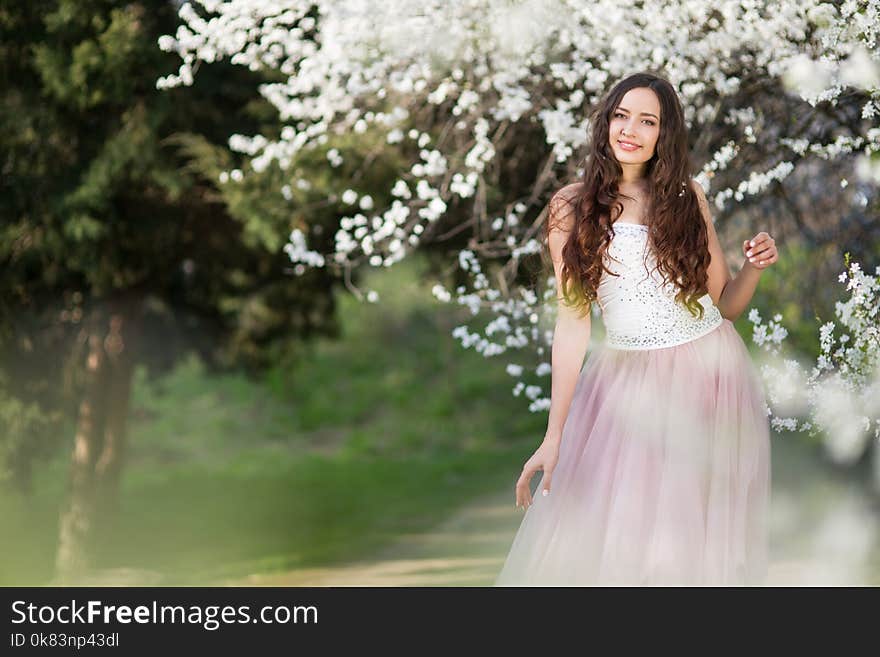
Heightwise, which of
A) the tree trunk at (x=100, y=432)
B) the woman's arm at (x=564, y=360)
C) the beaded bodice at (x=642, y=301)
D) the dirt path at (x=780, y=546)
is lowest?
the woman's arm at (x=564, y=360)

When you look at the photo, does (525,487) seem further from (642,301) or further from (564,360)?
(642,301)

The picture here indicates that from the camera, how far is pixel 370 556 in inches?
411

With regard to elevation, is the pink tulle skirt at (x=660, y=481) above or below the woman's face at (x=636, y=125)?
below

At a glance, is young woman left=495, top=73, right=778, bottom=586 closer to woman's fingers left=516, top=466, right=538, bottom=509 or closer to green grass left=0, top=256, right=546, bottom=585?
woman's fingers left=516, top=466, right=538, bottom=509

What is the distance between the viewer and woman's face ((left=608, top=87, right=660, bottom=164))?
379 cm

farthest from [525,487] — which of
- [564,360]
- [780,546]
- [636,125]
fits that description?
[780,546]

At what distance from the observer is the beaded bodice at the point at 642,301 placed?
3.84 m

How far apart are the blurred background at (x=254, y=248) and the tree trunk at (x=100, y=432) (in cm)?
2

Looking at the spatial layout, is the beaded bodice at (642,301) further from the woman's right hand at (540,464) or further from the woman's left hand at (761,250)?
the woman's right hand at (540,464)

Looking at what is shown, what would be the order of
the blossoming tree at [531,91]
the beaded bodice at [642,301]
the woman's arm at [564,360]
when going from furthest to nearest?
the blossoming tree at [531,91], the beaded bodice at [642,301], the woman's arm at [564,360]

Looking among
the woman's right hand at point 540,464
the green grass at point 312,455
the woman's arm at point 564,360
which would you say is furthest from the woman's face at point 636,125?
the green grass at point 312,455

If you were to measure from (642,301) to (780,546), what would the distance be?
17.5 feet

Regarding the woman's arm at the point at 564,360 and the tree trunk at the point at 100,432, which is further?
the tree trunk at the point at 100,432
